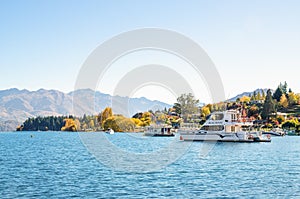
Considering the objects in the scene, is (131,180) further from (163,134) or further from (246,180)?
(163,134)

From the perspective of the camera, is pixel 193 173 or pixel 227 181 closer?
pixel 227 181

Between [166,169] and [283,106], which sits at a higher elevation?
[283,106]

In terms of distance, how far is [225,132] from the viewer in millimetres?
91375

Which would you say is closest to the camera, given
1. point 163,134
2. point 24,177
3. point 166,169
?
point 24,177

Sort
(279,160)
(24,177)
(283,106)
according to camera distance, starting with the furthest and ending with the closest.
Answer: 1. (283,106)
2. (279,160)
3. (24,177)

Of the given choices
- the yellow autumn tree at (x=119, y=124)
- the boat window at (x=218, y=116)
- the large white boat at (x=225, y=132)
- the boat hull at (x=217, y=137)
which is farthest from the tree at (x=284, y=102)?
the boat hull at (x=217, y=137)

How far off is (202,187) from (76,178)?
11476mm

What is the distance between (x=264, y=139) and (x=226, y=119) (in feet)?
32.7

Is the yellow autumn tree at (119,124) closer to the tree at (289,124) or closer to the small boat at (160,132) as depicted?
the small boat at (160,132)

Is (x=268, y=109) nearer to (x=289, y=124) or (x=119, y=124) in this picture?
(x=289, y=124)

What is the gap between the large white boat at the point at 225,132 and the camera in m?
89.6

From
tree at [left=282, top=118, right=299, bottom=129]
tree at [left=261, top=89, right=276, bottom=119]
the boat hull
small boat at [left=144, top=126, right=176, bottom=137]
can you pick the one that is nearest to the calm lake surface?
the boat hull

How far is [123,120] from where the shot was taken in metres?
192

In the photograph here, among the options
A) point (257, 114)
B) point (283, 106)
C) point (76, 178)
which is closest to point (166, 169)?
point (76, 178)
